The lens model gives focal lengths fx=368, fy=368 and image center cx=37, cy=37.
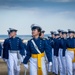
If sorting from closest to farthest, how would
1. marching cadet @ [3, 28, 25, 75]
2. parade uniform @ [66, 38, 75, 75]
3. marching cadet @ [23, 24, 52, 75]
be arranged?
marching cadet @ [23, 24, 52, 75]
parade uniform @ [66, 38, 75, 75]
marching cadet @ [3, 28, 25, 75]

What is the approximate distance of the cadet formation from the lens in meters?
10.2

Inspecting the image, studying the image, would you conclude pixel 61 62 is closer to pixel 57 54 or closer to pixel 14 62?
pixel 57 54

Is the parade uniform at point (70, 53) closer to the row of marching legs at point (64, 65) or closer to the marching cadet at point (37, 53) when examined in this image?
the row of marching legs at point (64, 65)

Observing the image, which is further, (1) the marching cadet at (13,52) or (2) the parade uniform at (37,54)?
(1) the marching cadet at (13,52)

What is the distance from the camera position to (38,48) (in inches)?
403

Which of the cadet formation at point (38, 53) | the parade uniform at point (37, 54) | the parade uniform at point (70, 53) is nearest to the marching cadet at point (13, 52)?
the cadet formation at point (38, 53)

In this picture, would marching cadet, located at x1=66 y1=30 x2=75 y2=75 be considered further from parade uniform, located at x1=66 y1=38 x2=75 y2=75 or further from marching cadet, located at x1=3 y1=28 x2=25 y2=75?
marching cadet, located at x1=3 y1=28 x2=25 y2=75

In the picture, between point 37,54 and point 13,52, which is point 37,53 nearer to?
point 37,54

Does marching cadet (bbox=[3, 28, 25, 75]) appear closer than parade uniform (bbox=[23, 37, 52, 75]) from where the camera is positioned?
No

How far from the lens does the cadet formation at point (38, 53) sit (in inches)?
401

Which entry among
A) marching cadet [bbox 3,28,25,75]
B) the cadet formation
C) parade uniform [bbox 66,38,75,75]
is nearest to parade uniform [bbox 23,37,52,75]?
the cadet formation

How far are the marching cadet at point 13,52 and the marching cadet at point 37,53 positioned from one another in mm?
3149

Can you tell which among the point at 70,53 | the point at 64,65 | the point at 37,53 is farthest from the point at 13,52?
the point at 37,53

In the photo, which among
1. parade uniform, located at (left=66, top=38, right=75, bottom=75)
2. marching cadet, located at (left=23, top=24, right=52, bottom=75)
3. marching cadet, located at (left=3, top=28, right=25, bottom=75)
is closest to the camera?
marching cadet, located at (left=23, top=24, right=52, bottom=75)
